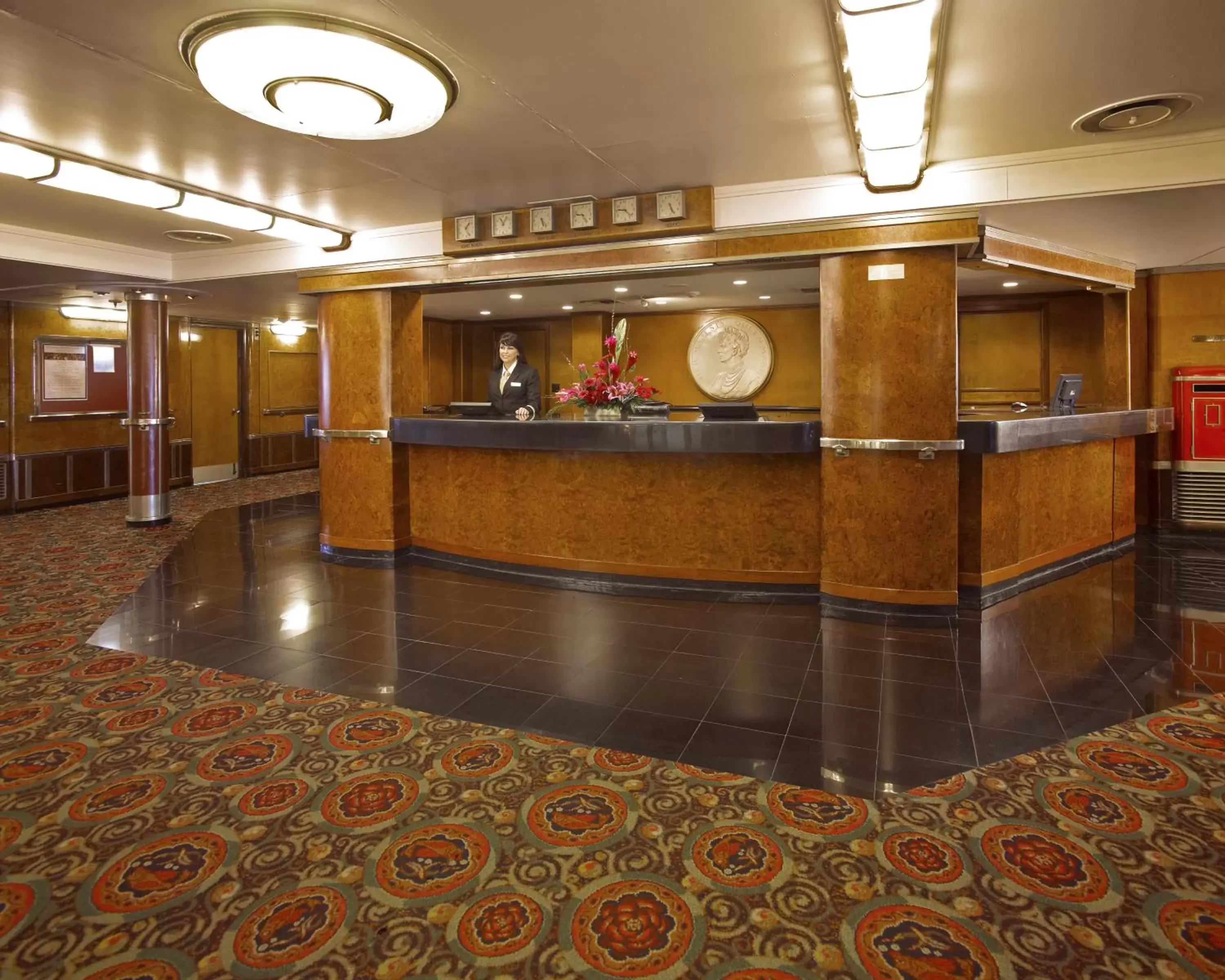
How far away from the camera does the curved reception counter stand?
537 cm

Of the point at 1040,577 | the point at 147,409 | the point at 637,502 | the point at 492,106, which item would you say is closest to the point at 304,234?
the point at 492,106

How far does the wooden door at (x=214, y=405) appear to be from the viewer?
1261 cm

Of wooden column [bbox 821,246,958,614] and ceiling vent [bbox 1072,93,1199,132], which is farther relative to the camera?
wooden column [bbox 821,246,958,614]

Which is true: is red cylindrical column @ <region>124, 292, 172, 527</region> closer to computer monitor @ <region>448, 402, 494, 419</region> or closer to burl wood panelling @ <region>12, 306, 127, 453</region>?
burl wood panelling @ <region>12, 306, 127, 453</region>

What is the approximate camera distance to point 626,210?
553 centimetres

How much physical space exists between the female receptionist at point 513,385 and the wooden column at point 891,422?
8.71 ft

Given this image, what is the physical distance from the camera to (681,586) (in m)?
5.80

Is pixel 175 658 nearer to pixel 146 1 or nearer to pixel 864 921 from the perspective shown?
pixel 146 1

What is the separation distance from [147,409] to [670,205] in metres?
6.91

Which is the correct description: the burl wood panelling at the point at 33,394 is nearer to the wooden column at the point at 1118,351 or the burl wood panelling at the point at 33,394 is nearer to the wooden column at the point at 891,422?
the wooden column at the point at 891,422

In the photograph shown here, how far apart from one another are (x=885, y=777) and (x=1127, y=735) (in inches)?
47.6

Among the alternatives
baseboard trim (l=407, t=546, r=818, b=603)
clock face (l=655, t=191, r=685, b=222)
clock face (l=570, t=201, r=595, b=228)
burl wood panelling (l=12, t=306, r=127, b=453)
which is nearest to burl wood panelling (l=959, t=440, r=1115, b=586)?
baseboard trim (l=407, t=546, r=818, b=603)

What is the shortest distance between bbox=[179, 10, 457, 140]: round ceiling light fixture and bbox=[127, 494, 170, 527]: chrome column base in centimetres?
659

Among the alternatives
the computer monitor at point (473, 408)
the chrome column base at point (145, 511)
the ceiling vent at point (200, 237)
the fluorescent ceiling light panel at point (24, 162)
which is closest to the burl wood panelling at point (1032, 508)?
the computer monitor at point (473, 408)
